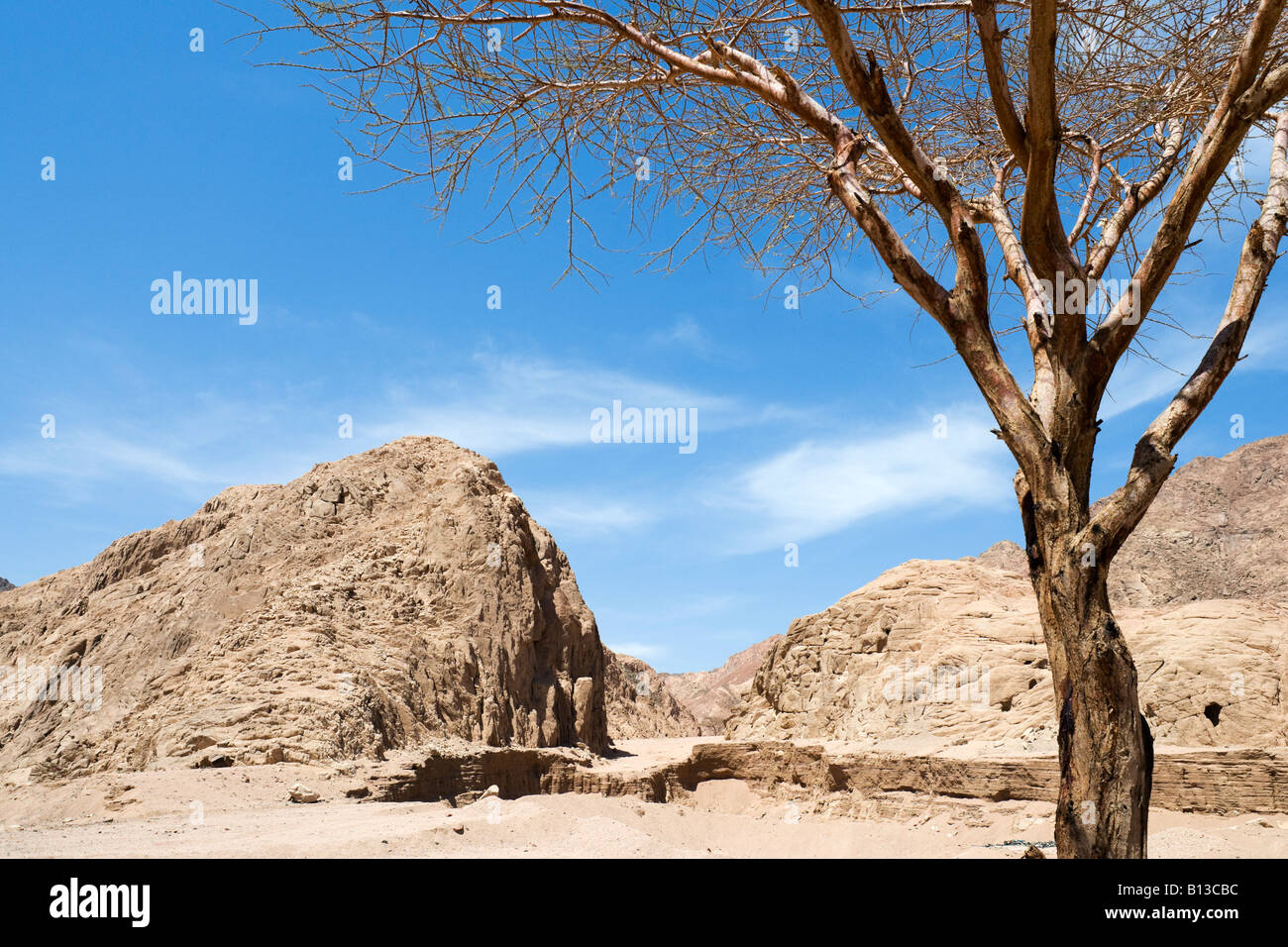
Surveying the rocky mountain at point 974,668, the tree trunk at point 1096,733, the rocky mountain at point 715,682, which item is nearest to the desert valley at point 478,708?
the rocky mountain at point 974,668

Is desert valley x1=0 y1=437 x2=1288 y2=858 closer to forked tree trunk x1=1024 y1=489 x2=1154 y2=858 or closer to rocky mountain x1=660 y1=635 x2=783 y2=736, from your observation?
forked tree trunk x1=1024 y1=489 x2=1154 y2=858

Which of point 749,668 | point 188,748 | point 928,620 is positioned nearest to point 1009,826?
point 928,620

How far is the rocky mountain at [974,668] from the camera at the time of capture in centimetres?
1176

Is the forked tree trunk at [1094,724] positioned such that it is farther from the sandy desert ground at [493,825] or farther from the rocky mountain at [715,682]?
the rocky mountain at [715,682]

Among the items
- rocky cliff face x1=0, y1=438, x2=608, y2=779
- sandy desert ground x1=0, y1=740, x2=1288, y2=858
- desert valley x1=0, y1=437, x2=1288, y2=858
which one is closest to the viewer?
sandy desert ground x1=0, y1=740, x2=1288, y2=858

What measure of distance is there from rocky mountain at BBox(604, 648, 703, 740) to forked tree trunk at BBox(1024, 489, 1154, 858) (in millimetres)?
37246

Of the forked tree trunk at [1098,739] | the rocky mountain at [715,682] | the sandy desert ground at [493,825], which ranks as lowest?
the rocky mountain at [715,682]

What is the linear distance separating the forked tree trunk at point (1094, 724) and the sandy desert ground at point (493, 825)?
117 inches

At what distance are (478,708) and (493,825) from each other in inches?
435

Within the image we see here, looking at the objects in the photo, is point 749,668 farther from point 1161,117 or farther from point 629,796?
point 1161,117

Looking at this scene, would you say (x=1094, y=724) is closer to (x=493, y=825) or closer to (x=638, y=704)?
(x=493, y=825)

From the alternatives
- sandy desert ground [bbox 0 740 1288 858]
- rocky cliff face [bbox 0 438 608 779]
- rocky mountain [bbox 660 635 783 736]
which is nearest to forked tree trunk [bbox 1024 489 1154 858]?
sandy desert ground [bbox 0 740 1288 858]

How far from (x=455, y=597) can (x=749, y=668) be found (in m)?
60.4

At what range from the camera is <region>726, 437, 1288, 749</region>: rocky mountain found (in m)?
11.8
